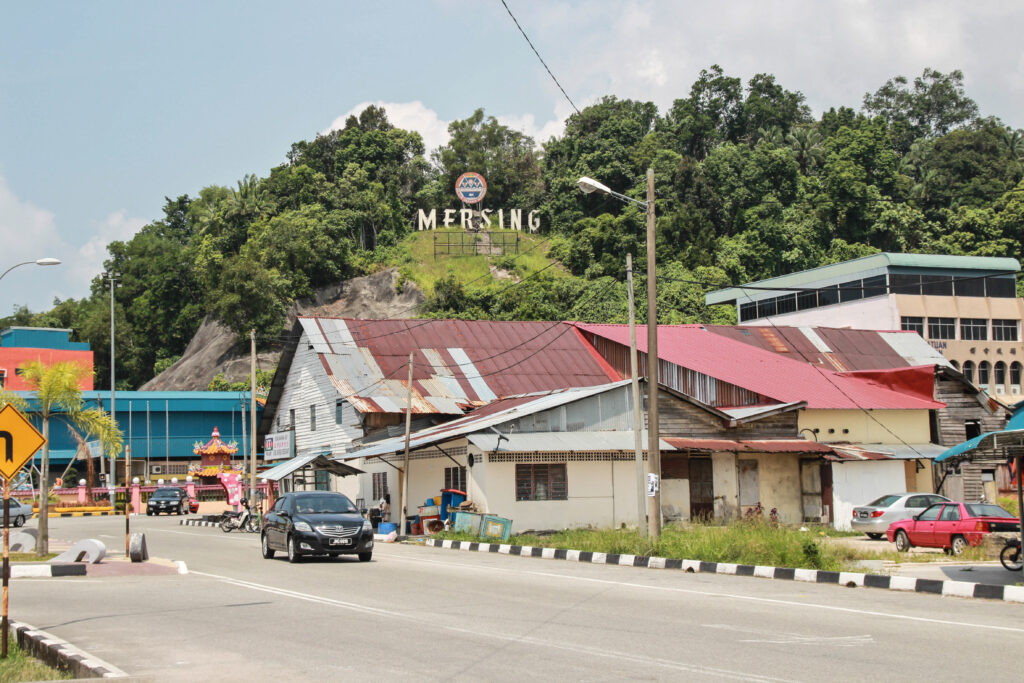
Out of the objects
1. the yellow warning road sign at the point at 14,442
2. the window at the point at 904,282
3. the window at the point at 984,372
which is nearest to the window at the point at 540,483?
the yellow warning road sign at the point at 14,442

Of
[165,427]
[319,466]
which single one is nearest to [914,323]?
[319,466]

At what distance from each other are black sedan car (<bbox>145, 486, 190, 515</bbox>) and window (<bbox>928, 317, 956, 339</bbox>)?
156 feet

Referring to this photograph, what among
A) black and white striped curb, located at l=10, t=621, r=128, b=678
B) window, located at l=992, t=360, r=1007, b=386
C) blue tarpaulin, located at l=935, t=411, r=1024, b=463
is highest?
window, located at l=992, t=360, r=1007, b=386

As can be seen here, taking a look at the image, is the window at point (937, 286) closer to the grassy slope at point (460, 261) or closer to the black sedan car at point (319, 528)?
the grassy slope at point (460, 261)

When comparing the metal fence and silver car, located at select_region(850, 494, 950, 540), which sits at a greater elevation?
the metal fence

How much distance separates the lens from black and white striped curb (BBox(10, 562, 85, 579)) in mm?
19234

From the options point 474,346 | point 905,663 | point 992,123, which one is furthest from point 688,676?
point 992,123

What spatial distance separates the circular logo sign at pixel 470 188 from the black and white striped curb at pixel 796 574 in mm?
64638

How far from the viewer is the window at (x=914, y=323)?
218 ft

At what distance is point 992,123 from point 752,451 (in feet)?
292

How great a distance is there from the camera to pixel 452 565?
69.2 feet

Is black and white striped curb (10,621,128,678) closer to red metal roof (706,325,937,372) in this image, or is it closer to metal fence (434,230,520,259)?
red metal roof (706,325,937,372)

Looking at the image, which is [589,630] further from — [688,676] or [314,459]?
[314,459]

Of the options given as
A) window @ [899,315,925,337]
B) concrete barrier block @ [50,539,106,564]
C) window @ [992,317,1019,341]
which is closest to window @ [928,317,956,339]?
window @ [899,315,925,337]
